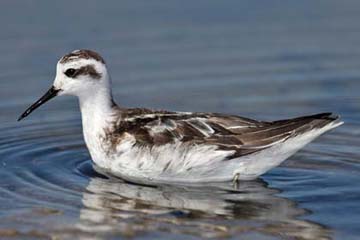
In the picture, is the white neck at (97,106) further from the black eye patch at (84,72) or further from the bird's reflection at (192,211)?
the bird's reflection at (192,211)

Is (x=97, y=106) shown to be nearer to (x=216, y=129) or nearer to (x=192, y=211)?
(x=216, y=129)

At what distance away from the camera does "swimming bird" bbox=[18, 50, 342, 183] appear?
39.7ft

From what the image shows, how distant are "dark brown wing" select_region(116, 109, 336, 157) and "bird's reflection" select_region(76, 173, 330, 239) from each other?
46cm

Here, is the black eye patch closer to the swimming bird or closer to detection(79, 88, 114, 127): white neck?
the swimming bird

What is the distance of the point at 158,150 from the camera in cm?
1227

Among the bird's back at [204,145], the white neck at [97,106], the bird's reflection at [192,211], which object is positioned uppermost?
the white neck at [97,106]

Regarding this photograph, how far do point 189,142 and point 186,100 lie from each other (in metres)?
2.36

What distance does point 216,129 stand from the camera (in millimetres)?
→ 12297

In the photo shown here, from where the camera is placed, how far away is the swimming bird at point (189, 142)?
12.1m

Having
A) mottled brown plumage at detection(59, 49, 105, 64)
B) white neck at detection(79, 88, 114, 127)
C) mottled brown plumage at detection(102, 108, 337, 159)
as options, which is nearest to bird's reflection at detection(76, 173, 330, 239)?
mottled brown plumage at detection(102, 108, 337, 159)

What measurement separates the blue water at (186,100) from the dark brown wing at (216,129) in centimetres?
46

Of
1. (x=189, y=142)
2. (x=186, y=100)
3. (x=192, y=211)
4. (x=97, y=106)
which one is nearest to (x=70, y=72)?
(x=97, y=106)

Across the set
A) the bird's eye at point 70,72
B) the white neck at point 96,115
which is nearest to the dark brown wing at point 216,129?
the white neck at point 96,115

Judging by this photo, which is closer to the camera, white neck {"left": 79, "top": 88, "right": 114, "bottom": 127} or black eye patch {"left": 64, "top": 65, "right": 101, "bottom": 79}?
black eye patch {"left": 64, "top": 65, "right": 101, "bottom": 79}
